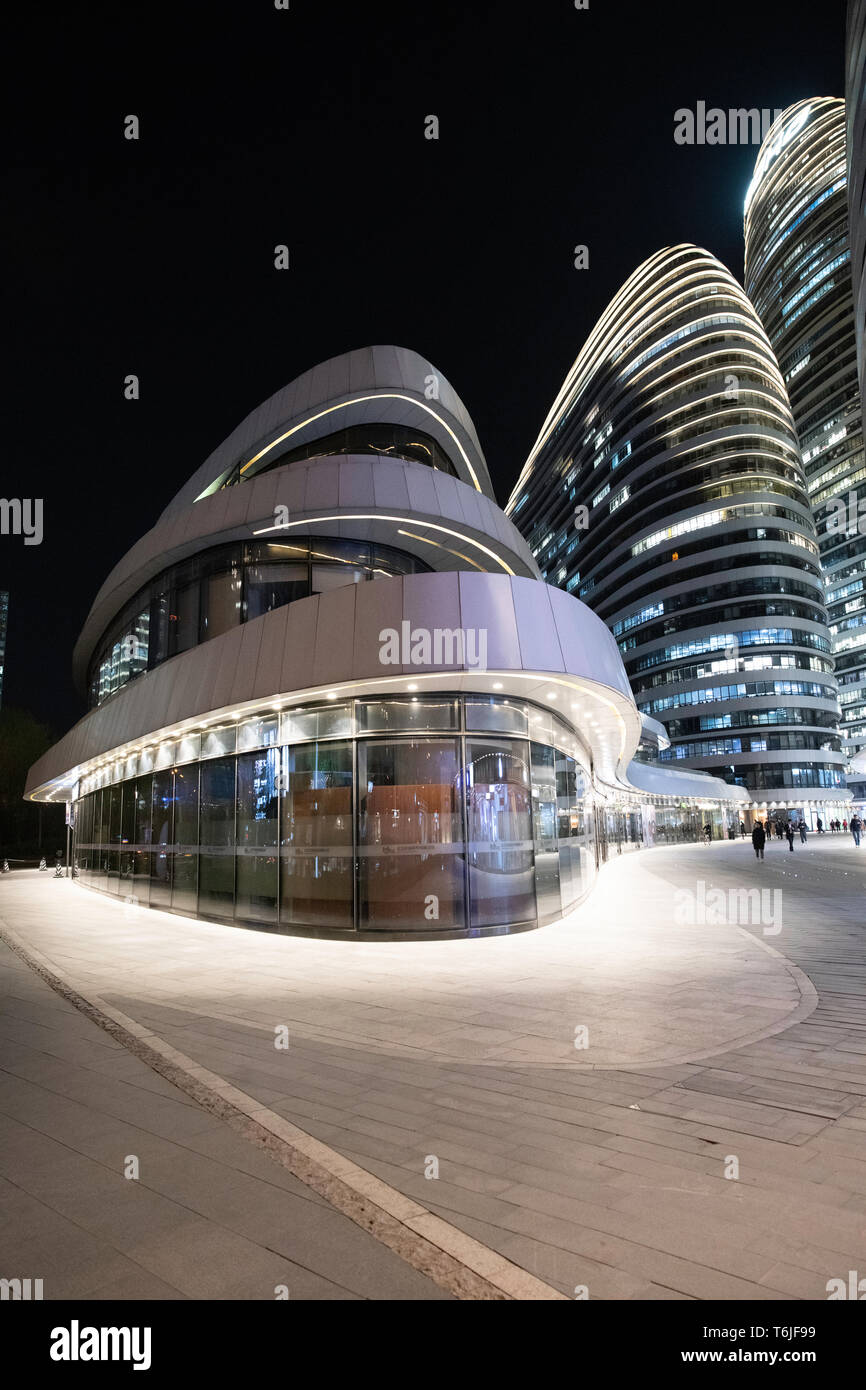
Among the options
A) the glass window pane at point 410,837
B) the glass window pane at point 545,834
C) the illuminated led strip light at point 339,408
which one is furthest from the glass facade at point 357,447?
the glass window pane at point 410,837

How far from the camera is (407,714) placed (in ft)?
46.3

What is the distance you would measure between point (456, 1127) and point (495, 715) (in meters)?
10.1

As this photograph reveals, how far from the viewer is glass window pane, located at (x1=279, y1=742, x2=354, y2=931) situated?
45.7 feet

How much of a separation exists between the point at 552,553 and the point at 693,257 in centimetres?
5576

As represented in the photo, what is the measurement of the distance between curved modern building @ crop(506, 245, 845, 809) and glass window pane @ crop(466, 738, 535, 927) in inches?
3440

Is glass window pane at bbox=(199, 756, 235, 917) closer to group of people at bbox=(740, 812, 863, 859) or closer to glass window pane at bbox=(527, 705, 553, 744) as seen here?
glass window pane at bbox=(527, 705, 553, 744)

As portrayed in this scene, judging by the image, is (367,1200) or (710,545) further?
(710,545)

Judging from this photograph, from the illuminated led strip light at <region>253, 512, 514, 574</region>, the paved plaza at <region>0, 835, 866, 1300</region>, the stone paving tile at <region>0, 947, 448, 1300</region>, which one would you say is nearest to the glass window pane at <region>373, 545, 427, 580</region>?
the illuminated led strip light at <region>253, 512, 514, 574</region>

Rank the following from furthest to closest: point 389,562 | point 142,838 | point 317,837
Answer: point 142,838
point 389,562
point 317,837

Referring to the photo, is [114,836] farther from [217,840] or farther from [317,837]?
[317,837]

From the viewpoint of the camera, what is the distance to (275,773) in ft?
50.8

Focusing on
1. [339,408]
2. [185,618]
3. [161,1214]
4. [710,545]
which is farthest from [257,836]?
[710,545]

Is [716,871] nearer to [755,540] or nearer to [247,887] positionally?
[247,887]
